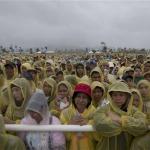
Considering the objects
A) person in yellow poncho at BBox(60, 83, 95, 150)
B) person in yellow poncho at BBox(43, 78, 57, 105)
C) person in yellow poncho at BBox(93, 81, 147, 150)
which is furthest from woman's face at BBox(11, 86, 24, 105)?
person in yellow poncho at BBox(43, 78, 57, 105)

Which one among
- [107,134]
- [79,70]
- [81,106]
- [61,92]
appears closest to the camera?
[107,134]

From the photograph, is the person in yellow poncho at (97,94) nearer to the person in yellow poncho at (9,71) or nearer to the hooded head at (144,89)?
the hooded head at (144,89)

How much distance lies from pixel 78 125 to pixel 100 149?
380 millimetres

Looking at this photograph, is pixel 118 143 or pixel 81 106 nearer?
pixel 118 143

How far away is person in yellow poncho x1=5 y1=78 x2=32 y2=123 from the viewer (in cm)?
553

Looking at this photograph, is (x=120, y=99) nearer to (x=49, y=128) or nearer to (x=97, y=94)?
(x=49, y=128)

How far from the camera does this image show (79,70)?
36.8ft

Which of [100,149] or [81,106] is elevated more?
[81,106]

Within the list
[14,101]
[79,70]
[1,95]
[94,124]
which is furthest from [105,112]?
[79,70]

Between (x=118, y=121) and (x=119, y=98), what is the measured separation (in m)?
0.32

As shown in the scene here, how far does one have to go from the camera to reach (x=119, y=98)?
4934mm

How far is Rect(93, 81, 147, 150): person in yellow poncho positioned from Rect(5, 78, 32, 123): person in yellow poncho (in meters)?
1.14

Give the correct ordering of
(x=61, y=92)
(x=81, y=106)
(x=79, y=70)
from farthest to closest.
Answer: (x=79, y=70) < (x=61, y=92) < (x=81, y=106)

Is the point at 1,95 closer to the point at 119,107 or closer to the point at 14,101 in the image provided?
the point at 14,101
